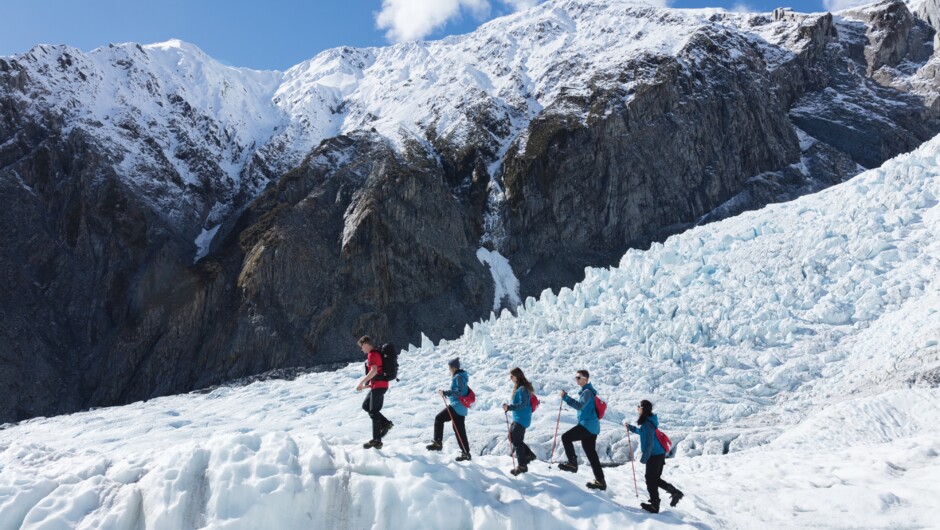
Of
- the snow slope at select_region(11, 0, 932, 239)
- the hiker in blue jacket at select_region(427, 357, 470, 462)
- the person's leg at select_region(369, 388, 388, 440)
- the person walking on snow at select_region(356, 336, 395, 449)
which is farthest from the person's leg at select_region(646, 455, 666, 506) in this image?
the snow slope at select_region(11, 0, 932, 239)

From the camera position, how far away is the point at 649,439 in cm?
1007

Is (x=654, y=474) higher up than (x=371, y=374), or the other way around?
(x=371, y=374)

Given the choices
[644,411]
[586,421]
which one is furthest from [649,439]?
[586,421]

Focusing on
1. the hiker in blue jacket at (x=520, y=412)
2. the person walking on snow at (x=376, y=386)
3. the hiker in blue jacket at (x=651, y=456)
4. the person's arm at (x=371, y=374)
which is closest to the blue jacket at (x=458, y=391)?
the hiker in blue jacket at (x=520, y=412)

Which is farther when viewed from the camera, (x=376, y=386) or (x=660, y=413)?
(x=660, y=413)

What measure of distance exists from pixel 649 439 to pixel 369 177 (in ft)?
253

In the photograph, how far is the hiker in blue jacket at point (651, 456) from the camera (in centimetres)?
992

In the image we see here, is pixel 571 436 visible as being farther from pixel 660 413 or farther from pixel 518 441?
pixel 660 413

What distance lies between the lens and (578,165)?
8969cm

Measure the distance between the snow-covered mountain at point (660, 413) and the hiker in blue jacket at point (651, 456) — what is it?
0.88 feet

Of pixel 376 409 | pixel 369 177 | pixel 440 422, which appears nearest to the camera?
pixel 376 409

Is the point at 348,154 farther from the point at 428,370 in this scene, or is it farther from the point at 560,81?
the point at 428,370

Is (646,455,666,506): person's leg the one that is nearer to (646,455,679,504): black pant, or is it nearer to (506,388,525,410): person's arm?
(646,455,679,504): black pant

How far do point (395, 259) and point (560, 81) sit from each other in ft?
179
